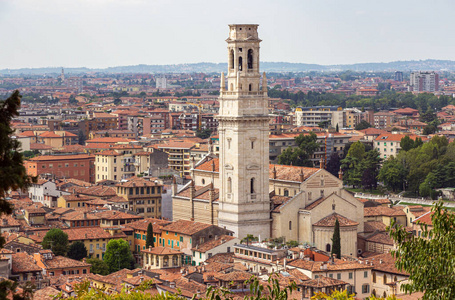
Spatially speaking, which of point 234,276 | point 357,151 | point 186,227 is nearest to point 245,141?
point 186,227

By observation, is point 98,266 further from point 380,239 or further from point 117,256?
point 380,239

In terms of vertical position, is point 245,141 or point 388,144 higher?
point 245,141

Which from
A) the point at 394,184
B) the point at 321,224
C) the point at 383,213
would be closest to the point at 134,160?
Answer: the point at 394,184

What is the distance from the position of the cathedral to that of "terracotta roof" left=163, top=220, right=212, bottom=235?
1263 mm

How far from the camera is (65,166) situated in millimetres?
86250

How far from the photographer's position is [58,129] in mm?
125938

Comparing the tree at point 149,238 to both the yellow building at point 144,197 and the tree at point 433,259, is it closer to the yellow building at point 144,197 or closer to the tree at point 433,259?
the yellow building at point 144,197

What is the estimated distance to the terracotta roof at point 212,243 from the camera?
47.5 metres

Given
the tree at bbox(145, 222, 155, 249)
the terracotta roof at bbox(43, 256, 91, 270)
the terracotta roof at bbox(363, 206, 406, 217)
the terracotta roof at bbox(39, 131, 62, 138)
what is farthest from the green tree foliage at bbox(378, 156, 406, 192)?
the terracotta roof at bbox(43, 256, 91, 270)

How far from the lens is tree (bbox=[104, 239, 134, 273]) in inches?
1929

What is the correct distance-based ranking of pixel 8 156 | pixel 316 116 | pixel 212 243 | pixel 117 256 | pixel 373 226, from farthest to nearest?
1. pixel 316 116
2. pixel 373 226
3. pixel 117 256
4. pixel 212 243
5. pixel 8 156

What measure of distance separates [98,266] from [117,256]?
5.09ft

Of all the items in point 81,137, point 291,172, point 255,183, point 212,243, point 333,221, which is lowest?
point 81,137

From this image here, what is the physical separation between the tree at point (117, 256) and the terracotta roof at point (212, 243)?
325cm
